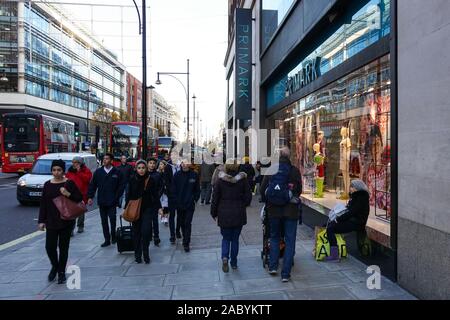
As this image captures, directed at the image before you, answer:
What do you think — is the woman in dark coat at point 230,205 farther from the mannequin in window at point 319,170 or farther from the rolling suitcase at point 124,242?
the mannequin in window at point 319,170

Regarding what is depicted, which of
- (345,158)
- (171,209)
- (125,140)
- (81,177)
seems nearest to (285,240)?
(171,209)

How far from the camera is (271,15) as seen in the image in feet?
50.4

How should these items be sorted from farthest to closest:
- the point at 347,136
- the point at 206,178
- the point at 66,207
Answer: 1. the point at 206,178
2. the point at 347,136
3. the point at 66,207

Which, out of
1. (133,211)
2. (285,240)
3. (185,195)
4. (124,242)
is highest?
(185,195)

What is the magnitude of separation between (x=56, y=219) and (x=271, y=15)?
12.4 metres

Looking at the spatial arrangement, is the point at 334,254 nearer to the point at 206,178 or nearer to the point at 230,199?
the point at 230,199

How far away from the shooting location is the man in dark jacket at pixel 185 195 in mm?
7203

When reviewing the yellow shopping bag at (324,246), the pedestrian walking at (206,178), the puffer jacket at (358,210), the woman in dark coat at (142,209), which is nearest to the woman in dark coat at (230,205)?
the woman in dark coat at (142,209)

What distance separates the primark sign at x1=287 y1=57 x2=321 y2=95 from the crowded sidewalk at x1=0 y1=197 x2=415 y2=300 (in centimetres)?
451

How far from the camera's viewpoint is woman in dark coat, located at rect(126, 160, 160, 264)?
21.1 ft

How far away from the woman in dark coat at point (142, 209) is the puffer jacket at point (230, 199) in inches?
48.3

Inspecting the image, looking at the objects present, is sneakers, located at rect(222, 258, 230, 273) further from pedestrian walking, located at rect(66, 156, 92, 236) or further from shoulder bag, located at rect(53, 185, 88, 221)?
pedestrian walking, located at rect(66, 156, 92, 236)

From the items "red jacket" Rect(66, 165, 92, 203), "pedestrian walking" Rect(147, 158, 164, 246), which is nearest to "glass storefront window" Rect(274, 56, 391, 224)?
"pedestrian walking" Rect(147, 158, 164, 246)

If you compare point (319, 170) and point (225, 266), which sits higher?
point (319, 170)
